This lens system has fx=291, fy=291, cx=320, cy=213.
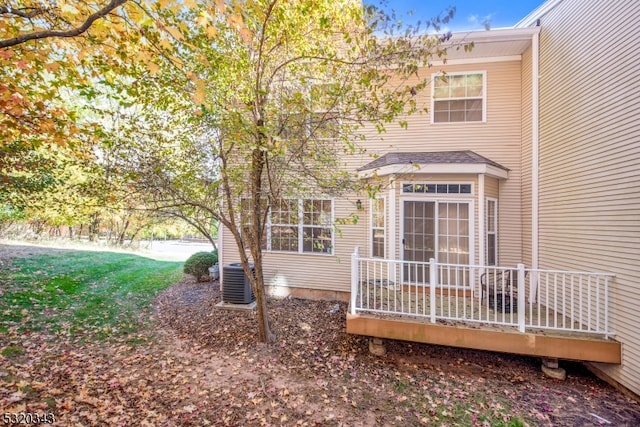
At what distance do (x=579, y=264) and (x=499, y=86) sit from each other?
15.3ft

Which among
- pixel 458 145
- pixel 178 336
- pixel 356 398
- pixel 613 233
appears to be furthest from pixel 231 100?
pixel 613 233

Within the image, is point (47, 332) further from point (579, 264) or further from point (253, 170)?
point (579, 264)

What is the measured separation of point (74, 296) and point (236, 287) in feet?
12.6

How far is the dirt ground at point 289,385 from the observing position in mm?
3582

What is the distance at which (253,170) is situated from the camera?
16.6 ft

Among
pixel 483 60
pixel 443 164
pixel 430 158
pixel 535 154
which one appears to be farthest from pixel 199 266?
pixel 483 60

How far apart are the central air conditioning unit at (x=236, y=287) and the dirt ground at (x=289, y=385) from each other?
4.51ft

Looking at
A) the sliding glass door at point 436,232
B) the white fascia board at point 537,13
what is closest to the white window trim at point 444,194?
the sliding glass door at point 436,232

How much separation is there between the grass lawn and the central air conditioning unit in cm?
181

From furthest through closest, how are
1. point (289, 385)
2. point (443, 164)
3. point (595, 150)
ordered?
1. point (443, 164)
2. point (595, 150)
3. point (289, 385)

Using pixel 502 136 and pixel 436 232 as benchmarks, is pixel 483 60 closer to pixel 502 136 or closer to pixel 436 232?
pixel 502 136

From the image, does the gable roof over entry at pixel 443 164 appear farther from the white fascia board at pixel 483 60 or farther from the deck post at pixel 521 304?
the deck post at pixel 521 304

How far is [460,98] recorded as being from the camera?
297 inches

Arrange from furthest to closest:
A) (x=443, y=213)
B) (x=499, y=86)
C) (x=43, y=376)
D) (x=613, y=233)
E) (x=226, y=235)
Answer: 1. (x=226, y=235)
2. (x=499, y=86)
3. (x=443, y=213)
4. (x=613, y=233)
5. (x=43, y=376)
